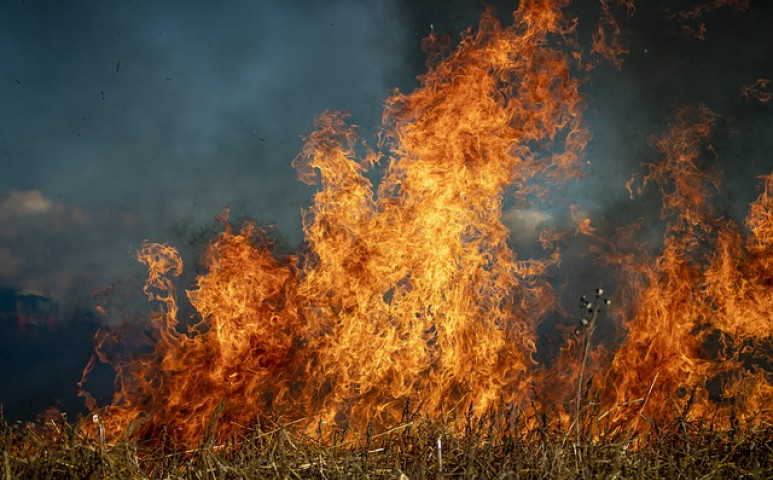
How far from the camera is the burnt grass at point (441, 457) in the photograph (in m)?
4.72

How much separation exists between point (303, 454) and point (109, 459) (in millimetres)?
1612

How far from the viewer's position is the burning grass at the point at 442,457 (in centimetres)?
472

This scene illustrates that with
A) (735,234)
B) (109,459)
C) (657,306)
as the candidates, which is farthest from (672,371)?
(109,459)

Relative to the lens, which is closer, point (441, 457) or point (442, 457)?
point (441, 457)

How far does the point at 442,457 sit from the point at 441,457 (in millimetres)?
168

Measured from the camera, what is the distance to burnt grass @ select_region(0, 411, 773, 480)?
472 cm

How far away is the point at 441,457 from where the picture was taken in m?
4.94

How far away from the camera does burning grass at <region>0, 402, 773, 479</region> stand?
472 centimetres

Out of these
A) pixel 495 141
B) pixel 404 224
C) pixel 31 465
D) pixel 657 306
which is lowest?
pixel 31 465

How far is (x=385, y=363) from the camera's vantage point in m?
10.5

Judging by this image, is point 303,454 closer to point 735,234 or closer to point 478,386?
point 478,386


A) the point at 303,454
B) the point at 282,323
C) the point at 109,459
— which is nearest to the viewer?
the point at 109,459

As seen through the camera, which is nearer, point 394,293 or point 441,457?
point 441,457

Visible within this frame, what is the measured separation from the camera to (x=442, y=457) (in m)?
5.09
